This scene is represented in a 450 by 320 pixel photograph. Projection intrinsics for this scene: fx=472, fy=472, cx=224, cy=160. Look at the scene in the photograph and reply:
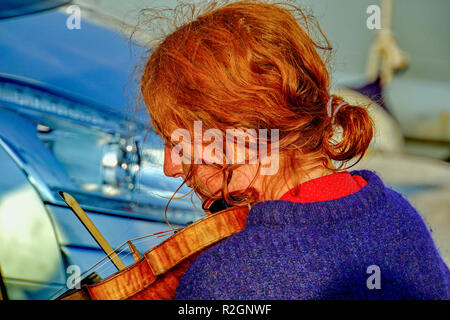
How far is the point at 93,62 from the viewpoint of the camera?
140cm

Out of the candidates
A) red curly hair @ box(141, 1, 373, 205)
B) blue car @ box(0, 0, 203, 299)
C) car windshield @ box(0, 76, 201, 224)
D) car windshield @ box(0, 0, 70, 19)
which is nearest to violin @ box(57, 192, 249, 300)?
red curly hair @ box(141, 1, 373, 205)

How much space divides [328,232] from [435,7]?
12.5 ft

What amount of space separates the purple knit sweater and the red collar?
35mm

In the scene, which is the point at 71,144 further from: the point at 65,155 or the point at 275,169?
the point at 275,169

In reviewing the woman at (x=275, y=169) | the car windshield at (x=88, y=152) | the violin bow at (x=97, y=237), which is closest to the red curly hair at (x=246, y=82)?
the woman at (x=275, y=169)

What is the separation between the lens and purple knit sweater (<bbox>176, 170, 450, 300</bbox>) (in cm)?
67

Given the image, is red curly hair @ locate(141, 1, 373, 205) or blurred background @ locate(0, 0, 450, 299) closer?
red curly hair @ locate(141, 1, 373, 205)

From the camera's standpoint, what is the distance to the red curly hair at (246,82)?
0.74 m

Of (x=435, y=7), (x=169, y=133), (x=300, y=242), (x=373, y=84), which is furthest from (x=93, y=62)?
(x=435, y=7)

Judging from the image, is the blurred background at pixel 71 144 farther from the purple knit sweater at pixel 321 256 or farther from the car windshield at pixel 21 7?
the purple knit sweater at pixel 321 256

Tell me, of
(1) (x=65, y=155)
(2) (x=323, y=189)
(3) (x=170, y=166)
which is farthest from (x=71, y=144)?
(2) (x=323, y=189)

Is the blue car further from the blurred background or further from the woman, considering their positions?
the woman

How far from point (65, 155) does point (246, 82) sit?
72 centimetres
